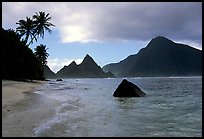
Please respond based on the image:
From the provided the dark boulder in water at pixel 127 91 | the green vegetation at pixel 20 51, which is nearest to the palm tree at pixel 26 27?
the green vegetation at pixel 20 51

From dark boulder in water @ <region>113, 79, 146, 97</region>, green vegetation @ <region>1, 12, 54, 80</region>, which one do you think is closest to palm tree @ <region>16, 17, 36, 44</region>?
green vegetation @ <region>1, 12, 54, 80</region>

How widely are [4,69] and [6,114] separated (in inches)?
1336

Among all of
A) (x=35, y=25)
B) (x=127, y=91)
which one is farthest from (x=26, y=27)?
(x=127, y=91)

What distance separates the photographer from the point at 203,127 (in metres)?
10.4

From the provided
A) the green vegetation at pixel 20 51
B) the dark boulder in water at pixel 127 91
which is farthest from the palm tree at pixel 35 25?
the dark boulder in water at pixel 127 91

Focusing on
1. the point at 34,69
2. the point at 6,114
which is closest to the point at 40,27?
the point at 34,69

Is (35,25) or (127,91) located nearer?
(127,91)

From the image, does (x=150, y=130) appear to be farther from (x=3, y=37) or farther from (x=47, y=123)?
(x=3, y=37)

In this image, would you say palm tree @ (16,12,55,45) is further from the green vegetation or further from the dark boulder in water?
the dark boulder in water

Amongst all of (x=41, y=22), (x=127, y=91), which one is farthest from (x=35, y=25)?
(x=127, y=91)

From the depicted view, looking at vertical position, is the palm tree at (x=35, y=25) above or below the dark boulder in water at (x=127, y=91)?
above

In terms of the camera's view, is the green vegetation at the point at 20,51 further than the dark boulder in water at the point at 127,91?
Yes

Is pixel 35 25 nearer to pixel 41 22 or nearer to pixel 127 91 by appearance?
pixel 41 22

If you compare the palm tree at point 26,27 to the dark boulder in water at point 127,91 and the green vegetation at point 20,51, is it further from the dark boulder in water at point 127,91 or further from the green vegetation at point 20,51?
the dark boulder in water at point 127,91
